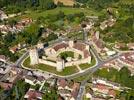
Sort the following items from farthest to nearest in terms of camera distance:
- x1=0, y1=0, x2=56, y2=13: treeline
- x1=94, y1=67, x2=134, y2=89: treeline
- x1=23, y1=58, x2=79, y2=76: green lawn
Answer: x1=0, y1=0, x2=56, y2=13: treeline → x1=23, y1=58, x2=79, y2=76: green lawn → x1=94, y1=67, x2=134, y2=89: treeline

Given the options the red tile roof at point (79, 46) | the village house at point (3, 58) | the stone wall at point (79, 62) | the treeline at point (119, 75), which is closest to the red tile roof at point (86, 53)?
the stone wall at point (79, 62)

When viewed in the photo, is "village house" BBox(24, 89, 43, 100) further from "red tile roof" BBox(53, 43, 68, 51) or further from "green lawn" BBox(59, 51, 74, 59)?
"red tile roof" BBox(53, 43, 68, 51)

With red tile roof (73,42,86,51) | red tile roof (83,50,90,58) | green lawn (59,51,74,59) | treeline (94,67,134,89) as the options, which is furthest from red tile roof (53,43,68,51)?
treeline (94,67,134,89)

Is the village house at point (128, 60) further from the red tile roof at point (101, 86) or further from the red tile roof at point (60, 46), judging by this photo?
the red tile roof at point (60, 46)

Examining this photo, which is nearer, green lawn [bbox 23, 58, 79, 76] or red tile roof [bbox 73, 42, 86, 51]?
green lawn [bbox 23, 58, 79, 76]

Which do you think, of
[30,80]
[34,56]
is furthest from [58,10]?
[30,80]

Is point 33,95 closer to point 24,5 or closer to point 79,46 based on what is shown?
point 79,46
